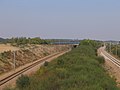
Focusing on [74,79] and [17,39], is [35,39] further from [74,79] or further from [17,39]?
[74,79]

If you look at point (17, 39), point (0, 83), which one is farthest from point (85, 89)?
point (17, 39)

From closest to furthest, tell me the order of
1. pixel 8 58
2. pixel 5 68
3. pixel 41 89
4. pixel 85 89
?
pixel 85 89
pixel 41 89
pixel 5 68
pixel 8 58

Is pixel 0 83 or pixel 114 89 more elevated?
pixel 114 89

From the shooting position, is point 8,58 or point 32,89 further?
point 8,58

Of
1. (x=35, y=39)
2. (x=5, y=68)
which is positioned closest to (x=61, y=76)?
(x=5, y=68)

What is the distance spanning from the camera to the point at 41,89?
14.9 metres

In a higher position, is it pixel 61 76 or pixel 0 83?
pixel 61 76

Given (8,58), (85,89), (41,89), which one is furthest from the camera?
(8,58)

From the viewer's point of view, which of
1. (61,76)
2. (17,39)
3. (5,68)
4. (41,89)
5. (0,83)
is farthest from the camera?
(17,39)

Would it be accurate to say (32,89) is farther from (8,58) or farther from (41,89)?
(8,58)

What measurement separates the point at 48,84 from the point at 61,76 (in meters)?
3.75

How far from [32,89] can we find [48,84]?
2.96 ft

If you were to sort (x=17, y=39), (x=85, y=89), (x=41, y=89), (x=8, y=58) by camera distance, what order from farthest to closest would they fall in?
(x=17, y=39) < (x=8, y=58) < (x=41, y=89) < (x=85, y=89)

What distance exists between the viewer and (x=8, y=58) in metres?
57.9
